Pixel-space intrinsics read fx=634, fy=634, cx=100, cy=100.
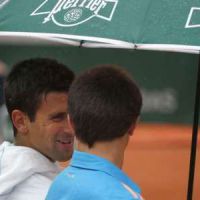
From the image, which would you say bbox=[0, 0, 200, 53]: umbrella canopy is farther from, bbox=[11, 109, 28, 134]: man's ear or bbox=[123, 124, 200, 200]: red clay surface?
bbox=[123, 124, 200, 200]: red clay surface

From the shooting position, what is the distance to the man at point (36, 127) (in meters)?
2.07

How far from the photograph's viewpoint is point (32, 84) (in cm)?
226

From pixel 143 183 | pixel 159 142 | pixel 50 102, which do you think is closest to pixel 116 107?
pixel 50 102

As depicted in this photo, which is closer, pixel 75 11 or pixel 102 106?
pixel 102 106

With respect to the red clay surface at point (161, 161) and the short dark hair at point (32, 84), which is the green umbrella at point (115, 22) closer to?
the short dark hair at point (32, 84)

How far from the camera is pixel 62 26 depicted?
2.22m

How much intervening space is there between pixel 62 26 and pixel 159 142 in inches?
393

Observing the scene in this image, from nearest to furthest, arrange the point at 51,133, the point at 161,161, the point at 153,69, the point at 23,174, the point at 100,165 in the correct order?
the point at 100,165 → the point at 23,174 → the point at 51,133 → the point at 161,161 → the point at 153,69

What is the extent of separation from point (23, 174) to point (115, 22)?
59cm

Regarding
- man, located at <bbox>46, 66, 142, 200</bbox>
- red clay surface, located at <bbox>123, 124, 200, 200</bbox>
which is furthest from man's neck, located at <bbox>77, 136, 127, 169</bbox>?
red clay surface, located at <bbox>123, 124, 200, 200</bbox>

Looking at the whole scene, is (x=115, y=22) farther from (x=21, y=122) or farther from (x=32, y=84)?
(x=21, y=122)

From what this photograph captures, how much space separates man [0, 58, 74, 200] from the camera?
2.07 m

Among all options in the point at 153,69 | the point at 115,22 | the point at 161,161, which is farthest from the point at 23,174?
the point at 153,69

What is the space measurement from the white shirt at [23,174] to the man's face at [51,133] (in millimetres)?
52
